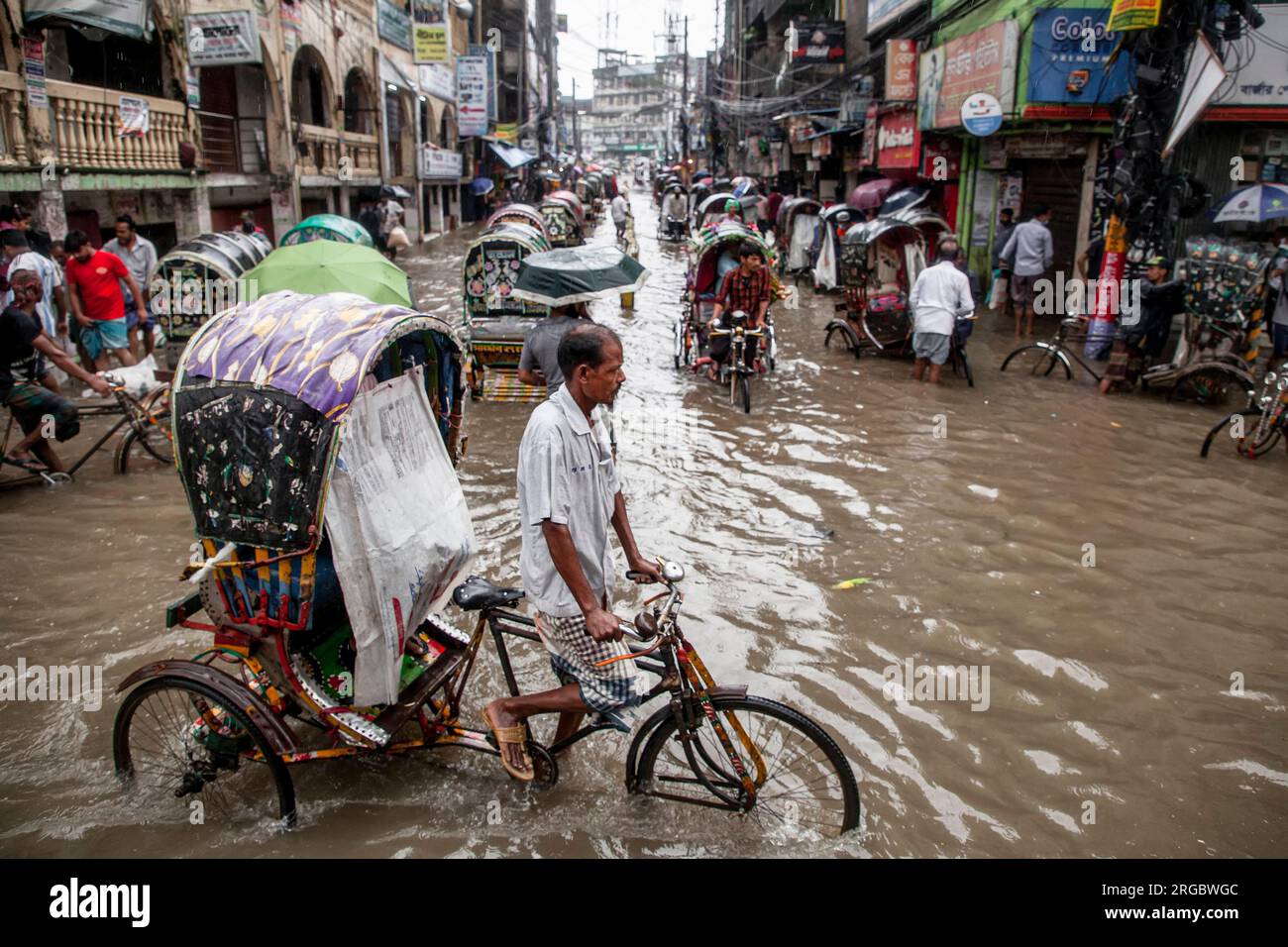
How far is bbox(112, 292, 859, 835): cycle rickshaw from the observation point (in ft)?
10.0

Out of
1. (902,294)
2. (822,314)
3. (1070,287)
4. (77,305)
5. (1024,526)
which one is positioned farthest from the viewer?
(822,314)

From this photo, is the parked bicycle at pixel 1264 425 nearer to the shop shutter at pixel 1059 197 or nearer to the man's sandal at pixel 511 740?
the man's sandal at pixel 511 740

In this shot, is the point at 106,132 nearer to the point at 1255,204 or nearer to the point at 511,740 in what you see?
the point at 511,740

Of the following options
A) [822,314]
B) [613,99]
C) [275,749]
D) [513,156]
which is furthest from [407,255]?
[613,99]

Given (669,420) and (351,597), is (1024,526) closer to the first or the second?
(669,420)

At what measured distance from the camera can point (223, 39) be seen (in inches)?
588

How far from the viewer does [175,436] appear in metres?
3.17

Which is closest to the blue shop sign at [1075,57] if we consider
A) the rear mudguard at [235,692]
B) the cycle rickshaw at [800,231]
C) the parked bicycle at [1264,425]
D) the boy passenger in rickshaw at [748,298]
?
the boy passenger in rickshaw at [748,298]

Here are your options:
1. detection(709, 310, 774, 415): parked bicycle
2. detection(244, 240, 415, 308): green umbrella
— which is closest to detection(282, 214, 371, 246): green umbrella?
detection(244, 240, 415, 308): green umbrella

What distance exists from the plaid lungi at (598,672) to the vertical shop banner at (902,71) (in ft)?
60.9

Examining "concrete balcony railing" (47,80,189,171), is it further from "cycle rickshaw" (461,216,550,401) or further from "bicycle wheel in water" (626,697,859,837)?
"bicycle wheel in water" (626,697,859,837)

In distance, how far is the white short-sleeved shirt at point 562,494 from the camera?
118 inches

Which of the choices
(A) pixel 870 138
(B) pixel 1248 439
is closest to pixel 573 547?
(B) pixel 1248 439

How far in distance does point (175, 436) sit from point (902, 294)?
10766 millimetres
